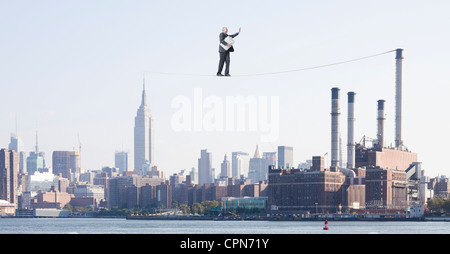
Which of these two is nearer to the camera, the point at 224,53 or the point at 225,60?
the point at 224,53

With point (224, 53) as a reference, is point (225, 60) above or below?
below

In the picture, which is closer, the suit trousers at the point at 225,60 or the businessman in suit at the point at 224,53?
the businessman in suit at the point at 224,53

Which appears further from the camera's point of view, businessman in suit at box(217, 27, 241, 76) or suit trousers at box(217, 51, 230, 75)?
suit trousers at box(217, 51, 230, 75)
